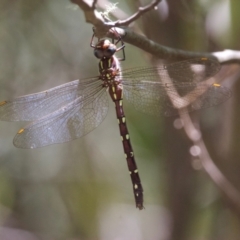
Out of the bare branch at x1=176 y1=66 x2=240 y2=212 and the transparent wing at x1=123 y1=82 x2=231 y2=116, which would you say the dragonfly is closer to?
the transparent wing at x1=123 y1=82 x2=231 y2=116

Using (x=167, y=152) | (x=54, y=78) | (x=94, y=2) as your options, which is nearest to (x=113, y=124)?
(x=54, y=78)

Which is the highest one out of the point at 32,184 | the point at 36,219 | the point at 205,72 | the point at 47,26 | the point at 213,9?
the point at 47,26

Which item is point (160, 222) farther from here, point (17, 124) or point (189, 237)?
point (17, 124)

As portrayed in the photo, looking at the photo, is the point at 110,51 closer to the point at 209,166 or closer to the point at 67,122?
the point at 67,122

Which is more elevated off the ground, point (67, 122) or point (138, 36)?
point (138, 36)

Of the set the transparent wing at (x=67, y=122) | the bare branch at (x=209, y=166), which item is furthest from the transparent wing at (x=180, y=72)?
the bare branch at (x=209, y=166)

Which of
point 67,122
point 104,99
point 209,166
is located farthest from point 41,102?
point 209,166
